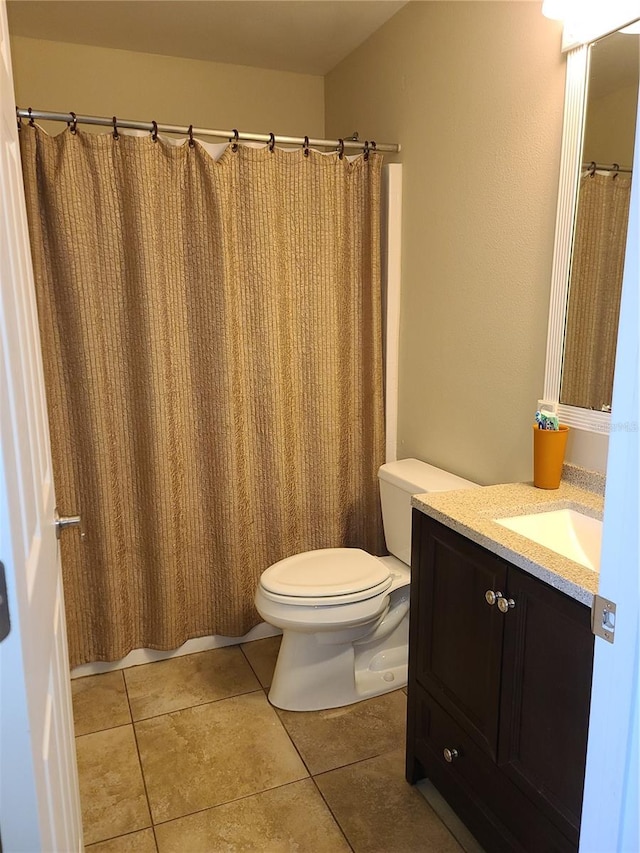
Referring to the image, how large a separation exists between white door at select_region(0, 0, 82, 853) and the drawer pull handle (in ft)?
2.93

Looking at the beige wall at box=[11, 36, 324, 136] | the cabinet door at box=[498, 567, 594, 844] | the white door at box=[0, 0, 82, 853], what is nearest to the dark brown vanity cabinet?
the cabinet door at box=[498, 567, 594, 844]

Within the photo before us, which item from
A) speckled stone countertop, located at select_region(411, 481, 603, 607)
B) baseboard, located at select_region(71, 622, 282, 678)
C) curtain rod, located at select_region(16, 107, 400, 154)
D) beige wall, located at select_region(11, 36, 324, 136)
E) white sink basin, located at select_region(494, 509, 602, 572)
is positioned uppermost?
beige wall, located at select_region(11, 36, 324, 136)

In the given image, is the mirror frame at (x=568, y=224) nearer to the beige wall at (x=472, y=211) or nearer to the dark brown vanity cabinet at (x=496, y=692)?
the beige wall at (x=472, y=211)

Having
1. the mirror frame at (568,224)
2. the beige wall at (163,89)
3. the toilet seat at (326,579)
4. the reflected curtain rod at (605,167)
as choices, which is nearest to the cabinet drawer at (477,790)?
the toilet seat at (326,579)

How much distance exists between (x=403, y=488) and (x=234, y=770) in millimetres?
1046

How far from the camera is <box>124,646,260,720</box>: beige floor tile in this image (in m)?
2.22

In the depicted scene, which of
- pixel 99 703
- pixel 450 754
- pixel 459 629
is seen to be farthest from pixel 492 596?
pixel 99 703

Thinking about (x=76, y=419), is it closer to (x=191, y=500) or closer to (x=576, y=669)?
(x=191, y=500)

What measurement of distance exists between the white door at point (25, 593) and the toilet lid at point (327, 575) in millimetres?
904

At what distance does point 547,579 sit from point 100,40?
2.58 metres

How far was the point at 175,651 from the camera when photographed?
2.51 m

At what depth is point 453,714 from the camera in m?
1.60

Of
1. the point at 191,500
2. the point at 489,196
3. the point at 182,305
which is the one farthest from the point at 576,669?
the point at 182,305

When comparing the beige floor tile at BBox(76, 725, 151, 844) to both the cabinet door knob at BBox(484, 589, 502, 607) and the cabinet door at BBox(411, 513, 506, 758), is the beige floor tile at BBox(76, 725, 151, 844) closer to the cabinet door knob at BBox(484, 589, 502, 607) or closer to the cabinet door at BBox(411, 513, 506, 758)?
the cabinet door at BBox(411, 513, 506, 758)
